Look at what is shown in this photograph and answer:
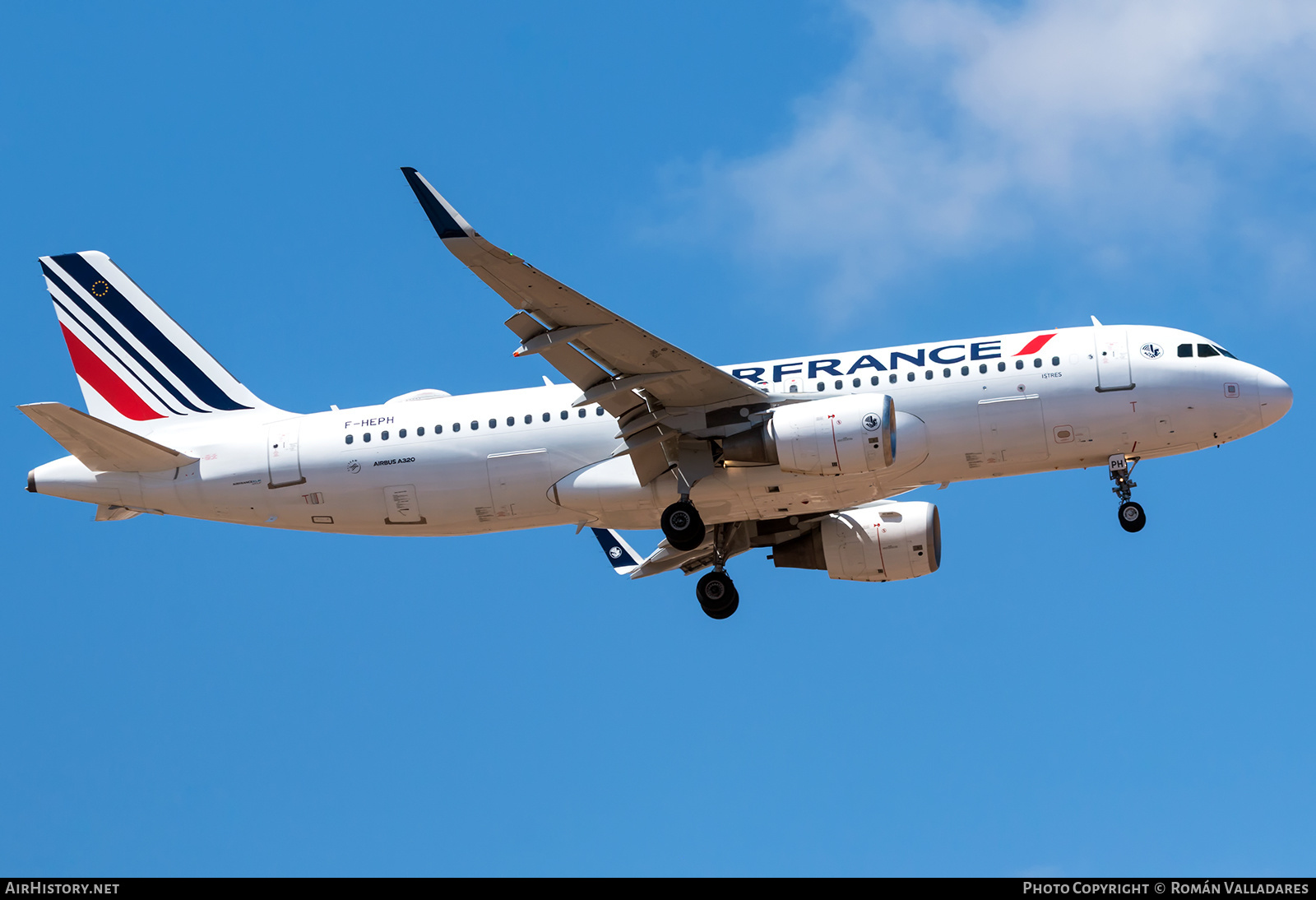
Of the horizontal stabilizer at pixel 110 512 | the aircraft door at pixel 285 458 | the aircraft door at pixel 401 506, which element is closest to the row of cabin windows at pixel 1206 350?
the aircraft door at pixel 401 506

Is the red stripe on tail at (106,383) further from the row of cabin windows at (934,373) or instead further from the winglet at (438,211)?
the row of cabin windows at (934,373)

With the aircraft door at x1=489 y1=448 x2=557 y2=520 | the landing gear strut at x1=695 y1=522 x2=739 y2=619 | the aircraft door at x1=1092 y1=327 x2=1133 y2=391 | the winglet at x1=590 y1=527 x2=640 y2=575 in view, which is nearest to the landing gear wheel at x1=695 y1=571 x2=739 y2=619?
the landing gear strut at x1=695 y1=522 x2=739 y2=619

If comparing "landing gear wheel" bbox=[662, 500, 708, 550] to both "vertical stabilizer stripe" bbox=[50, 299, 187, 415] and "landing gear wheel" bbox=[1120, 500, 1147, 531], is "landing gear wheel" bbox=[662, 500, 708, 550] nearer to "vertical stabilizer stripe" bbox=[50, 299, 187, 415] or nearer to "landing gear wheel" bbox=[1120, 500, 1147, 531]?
"landing gear wheel" bbox=[1120, 500, 1147, 531]

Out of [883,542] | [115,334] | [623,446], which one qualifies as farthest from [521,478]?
[115,334]

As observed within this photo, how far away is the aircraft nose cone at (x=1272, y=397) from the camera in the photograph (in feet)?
108

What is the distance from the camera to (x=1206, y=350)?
109 feet

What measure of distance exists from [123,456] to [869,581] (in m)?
18.4

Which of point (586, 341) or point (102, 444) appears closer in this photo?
point (586, 341)

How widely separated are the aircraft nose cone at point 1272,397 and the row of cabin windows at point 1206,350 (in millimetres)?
857

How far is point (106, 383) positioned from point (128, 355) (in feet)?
3.02

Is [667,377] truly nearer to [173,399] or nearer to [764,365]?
[764,365]

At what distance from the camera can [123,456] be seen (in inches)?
1420

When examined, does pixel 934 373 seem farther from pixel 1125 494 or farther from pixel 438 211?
pixel 438 211

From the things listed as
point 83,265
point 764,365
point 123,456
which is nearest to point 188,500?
point 123,456
